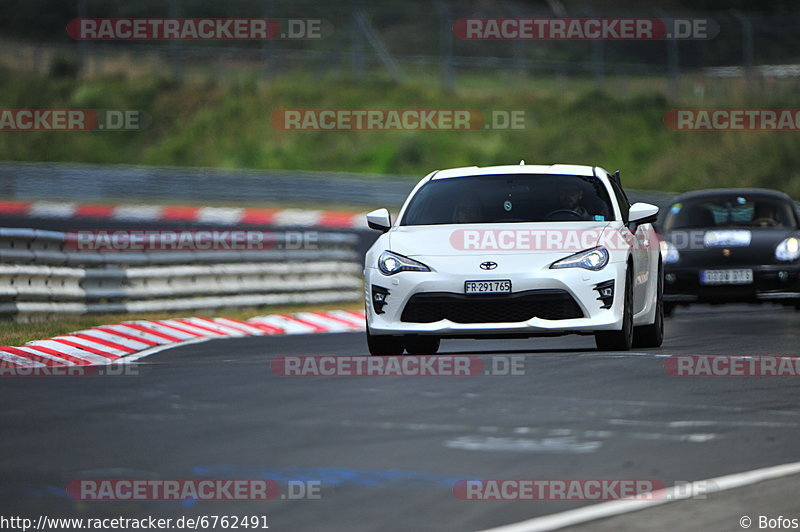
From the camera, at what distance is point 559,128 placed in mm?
50219

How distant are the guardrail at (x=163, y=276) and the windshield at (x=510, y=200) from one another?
18.5 ft

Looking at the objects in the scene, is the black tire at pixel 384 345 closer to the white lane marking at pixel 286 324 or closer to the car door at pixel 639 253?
the car door at pixel 639 253

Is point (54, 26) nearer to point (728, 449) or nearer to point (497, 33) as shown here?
point (497, 33)

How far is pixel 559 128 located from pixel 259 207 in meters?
12.6

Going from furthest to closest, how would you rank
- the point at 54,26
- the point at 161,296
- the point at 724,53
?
the point at 54,26 → the point at 724,53 → the point at 161,296

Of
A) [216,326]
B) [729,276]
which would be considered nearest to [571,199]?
[729,276]

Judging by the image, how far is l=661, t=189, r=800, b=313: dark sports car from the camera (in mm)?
17469

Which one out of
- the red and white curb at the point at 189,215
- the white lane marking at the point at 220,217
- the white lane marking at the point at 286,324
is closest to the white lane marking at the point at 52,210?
the red and white curb at the point at 189,215

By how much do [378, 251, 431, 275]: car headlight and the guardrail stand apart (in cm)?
599

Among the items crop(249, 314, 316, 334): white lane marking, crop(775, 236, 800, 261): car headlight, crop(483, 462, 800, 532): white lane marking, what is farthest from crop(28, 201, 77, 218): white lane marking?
crop(483, 462, 800, 532): white lane marking

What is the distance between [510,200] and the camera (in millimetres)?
12938

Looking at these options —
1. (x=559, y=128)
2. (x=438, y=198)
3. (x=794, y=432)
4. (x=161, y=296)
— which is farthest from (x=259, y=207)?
(x=794, y=432)

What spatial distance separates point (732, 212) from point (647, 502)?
12095 mm

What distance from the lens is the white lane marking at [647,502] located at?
6.55 metres
